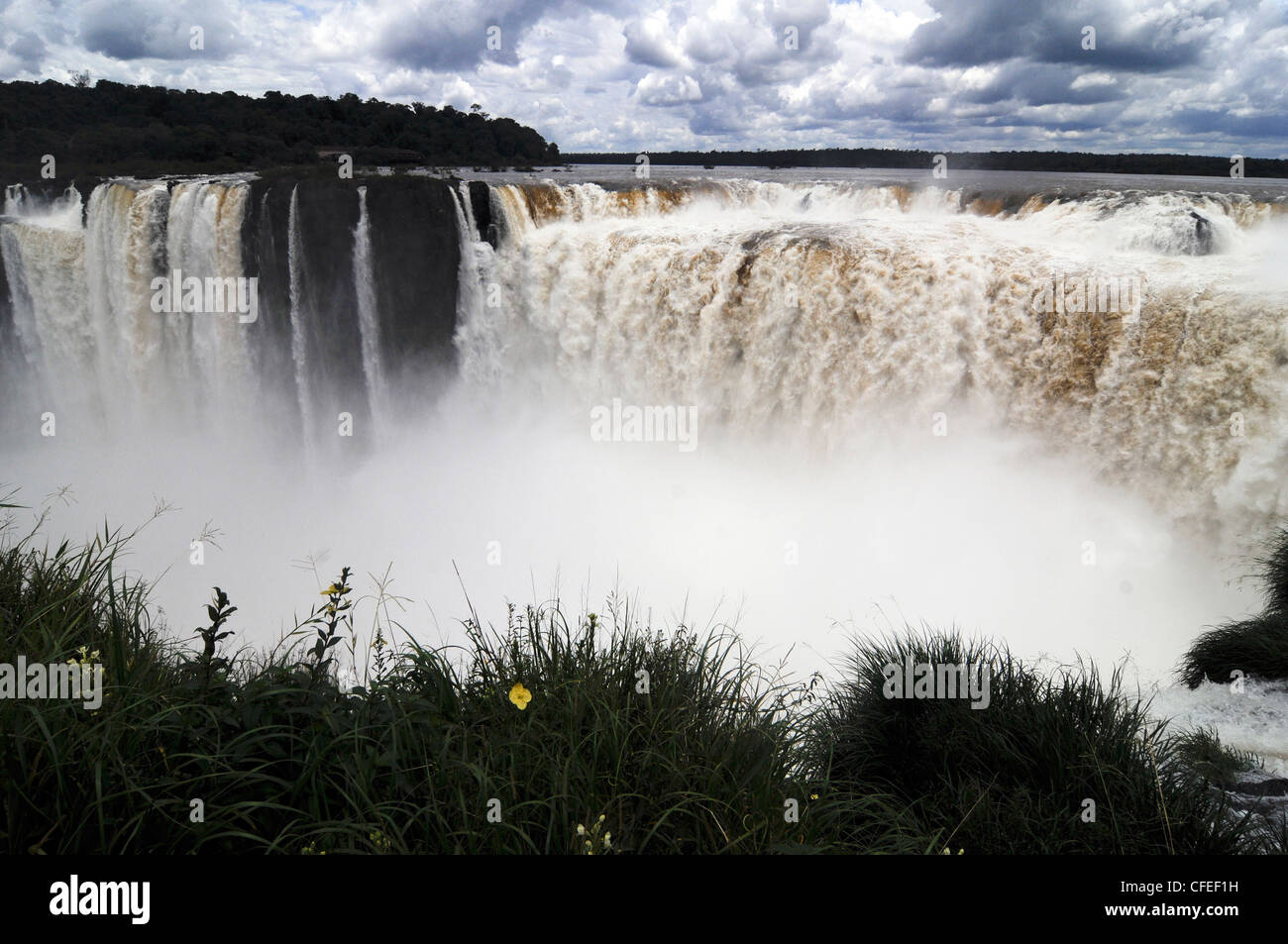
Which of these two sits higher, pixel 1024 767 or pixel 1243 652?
pixel 1024 767

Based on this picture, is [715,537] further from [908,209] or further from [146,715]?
[146,715]

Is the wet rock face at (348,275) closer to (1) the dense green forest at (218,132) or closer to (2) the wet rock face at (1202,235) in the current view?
(1) the dense green forest at (218,132)

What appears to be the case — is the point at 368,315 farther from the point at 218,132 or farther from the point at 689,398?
the point at 218,132

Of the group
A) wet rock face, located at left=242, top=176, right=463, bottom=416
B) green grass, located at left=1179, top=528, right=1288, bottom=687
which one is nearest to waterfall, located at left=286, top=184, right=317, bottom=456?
Answer: wet rock face, located at left=242, top=176, right=463, bottom=416

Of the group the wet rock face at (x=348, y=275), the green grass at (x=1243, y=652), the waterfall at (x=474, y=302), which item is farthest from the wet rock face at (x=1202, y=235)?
the wet rock face at (x=348, y=275)

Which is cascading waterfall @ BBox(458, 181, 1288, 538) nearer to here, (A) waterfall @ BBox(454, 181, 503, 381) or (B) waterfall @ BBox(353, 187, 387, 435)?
(A) waterfall @ BBox(454, 181, 503, 381)

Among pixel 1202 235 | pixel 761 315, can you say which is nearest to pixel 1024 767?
pixel 761 315
